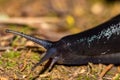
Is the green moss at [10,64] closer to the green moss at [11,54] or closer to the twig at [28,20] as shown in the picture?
the green moss at [11,54]

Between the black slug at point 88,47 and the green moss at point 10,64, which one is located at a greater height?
the black slug at point 88,47

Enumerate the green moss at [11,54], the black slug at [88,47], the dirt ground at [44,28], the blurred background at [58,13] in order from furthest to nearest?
1. the blurred background at [58,13]
2. the green moss at [11,54]
3. the black slug at [88,47]
4. the dirt ground at [44,28]

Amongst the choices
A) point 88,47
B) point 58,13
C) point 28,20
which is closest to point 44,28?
point 28,20

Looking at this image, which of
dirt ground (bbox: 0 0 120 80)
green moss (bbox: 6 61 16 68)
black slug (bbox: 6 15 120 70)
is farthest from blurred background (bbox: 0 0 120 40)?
green moss (bbox: 6 61 16 68)

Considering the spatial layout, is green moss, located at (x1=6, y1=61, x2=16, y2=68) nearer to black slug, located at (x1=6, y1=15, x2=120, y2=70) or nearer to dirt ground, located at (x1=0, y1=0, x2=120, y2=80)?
dirt ground, located at (x1=0, y1=0, x2=120, y2=80)

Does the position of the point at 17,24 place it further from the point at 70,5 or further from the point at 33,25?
the point at 70,5

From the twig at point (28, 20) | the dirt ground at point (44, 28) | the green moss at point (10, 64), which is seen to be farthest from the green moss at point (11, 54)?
the twig at point (28, 20)

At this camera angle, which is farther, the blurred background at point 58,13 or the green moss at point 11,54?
the blurred background at point 58,13
